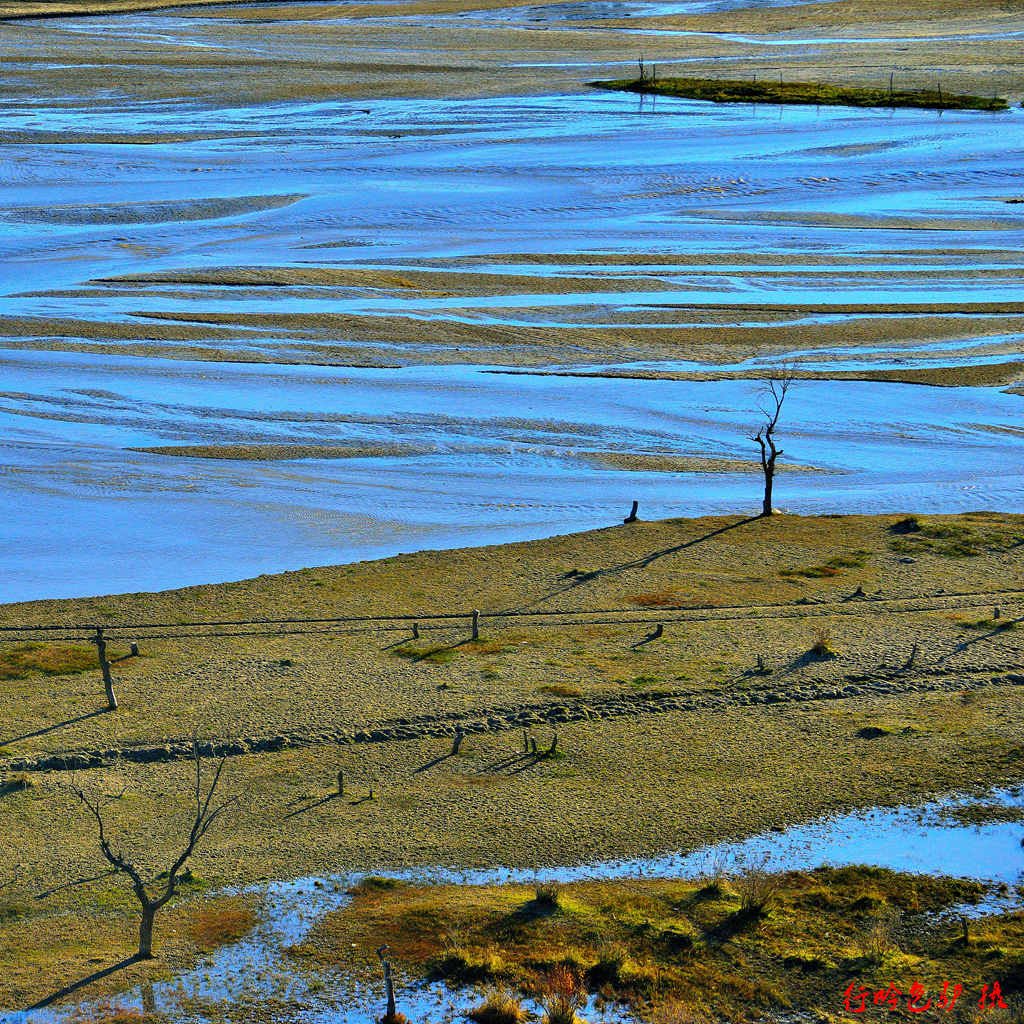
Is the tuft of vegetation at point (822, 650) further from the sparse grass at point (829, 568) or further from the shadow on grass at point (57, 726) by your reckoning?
the shadow on grass at point (57, 726)

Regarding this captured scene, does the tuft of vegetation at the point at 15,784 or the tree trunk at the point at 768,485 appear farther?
the tree trunk at the point at 768,485

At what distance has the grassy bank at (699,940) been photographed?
45.8ft

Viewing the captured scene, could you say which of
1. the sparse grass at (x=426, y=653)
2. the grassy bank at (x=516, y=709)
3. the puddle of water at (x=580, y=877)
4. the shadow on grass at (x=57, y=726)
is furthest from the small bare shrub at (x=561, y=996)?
the shadow on grass at (x=57, y=726)

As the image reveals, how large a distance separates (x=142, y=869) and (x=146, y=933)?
1859 millimetres

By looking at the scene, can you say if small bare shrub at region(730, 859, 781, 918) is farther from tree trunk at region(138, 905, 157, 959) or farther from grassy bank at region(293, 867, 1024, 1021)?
tree trunk at region(138, 905, 157, 959)

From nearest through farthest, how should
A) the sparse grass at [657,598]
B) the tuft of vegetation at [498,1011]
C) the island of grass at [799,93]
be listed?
1. the tuft of vegetation at [498,1011]
2. the sparse grass at [657,598]
3. the island of grass at [799,93]

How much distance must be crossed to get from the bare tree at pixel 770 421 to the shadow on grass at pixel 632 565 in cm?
74

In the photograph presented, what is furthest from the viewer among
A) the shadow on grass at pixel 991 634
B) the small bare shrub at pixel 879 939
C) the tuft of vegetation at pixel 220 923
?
the shadow on grass at pixel 991 634

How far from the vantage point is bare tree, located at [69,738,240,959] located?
14.1 meters

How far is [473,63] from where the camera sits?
8519cm

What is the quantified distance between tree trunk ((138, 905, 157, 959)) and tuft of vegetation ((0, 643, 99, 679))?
769cm

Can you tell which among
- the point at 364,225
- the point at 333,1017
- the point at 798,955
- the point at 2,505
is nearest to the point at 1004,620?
the point at 798,955

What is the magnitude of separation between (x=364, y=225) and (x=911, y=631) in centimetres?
3326

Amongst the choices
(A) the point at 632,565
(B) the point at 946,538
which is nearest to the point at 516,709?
(A) the point at 632,565
